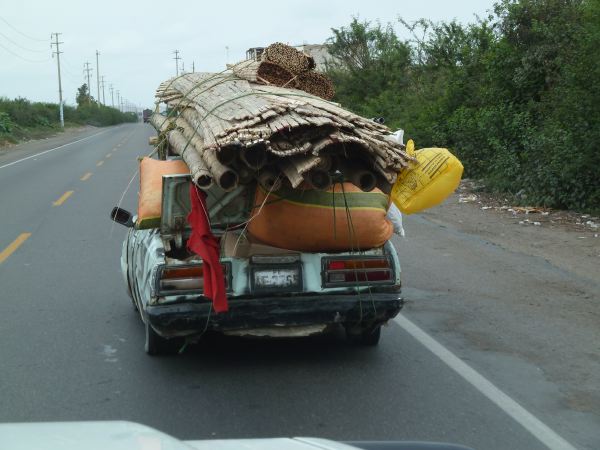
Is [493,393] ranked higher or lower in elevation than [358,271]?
lower

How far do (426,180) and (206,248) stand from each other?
64.5 inches

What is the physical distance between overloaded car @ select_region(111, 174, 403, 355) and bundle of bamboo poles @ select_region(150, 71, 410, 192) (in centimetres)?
45

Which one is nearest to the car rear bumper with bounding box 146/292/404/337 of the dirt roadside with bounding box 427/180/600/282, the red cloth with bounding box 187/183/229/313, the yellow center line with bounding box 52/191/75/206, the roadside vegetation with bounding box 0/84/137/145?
the red cloth with bounding box 187/183/229/313

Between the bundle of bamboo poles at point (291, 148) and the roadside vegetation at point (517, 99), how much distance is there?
386 inches

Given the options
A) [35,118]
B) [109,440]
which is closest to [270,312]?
[109,440]

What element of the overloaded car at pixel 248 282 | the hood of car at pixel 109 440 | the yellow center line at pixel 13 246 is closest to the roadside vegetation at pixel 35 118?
the yellow center line at pixel 13 246

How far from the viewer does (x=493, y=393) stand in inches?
216

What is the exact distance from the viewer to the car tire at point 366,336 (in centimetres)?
648

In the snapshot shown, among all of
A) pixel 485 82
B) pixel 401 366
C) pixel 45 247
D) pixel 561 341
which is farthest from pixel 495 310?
pixel 485 82

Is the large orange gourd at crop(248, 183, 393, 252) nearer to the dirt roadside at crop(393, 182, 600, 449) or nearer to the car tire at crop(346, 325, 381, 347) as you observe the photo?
the car tire at crop(346, 325, 381, 347)

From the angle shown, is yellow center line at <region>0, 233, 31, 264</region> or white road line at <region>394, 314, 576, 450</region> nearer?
white road line at <region>394, 314, 576, 450</region>

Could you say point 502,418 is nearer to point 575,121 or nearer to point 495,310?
point 495,310

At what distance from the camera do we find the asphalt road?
16.2ft

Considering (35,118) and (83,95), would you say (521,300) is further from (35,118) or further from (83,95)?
(83,95)
